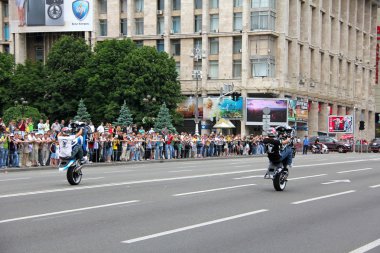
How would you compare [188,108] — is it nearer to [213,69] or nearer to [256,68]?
[213,69]

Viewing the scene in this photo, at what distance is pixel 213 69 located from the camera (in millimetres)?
74562

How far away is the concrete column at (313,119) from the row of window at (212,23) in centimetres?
1364

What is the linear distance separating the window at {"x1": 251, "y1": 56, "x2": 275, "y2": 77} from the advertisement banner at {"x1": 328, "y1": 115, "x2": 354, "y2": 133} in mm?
9770

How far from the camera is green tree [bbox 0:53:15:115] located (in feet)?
231

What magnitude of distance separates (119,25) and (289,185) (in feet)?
207

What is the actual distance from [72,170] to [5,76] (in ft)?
189

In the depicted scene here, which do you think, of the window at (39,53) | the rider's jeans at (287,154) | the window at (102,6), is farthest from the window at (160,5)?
the rider's jeans at (287,154)

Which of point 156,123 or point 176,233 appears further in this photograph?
point 156,123

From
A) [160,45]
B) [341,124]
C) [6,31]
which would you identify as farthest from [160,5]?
[341,124]

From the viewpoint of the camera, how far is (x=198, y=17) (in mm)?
75000

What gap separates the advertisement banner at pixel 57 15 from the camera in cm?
7719

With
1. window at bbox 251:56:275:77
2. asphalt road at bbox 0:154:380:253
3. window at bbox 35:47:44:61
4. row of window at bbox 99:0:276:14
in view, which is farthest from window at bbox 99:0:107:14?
asphalt road at bbox 0:154:380:253

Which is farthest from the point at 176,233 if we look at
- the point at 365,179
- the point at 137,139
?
the point at 137,139

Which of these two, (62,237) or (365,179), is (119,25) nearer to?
(365,179)
